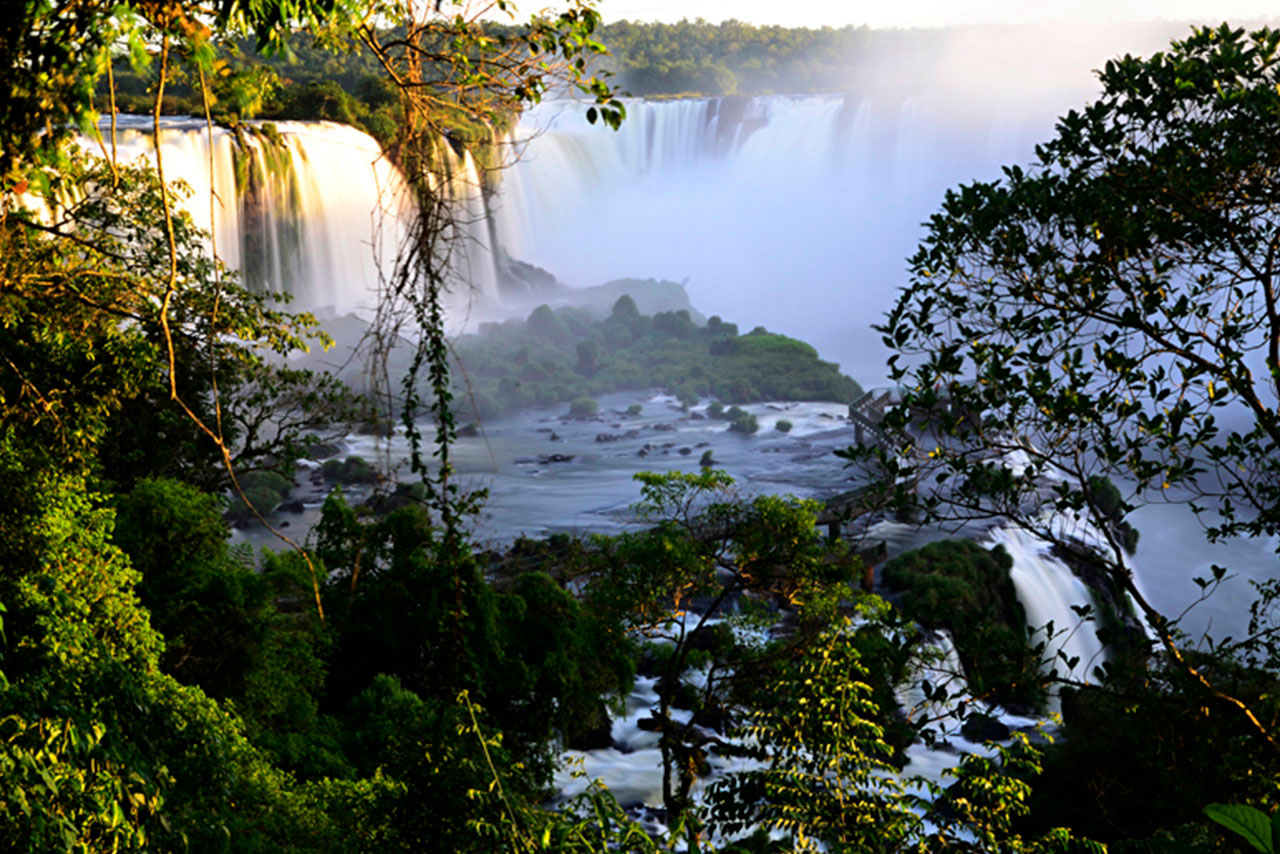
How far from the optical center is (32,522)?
13.9 feet

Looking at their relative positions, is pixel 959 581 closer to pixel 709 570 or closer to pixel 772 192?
pixel 709 570

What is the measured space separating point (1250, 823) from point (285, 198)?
64.7 ft

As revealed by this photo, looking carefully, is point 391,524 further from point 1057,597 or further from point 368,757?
point 1057,597

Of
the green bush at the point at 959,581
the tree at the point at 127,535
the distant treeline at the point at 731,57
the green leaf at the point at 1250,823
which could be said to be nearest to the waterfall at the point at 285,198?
the green bush at the point at 959,581

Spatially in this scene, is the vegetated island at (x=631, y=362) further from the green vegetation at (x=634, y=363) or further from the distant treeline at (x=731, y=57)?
the distant treeline at (x=731, y=57)

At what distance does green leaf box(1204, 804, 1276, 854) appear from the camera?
3.60 feet

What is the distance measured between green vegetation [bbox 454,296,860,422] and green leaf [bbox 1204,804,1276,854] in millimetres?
23240

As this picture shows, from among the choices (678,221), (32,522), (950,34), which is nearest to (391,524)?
(32,522)

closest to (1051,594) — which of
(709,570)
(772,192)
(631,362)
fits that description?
(709,570)

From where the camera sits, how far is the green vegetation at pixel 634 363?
92.3 feet

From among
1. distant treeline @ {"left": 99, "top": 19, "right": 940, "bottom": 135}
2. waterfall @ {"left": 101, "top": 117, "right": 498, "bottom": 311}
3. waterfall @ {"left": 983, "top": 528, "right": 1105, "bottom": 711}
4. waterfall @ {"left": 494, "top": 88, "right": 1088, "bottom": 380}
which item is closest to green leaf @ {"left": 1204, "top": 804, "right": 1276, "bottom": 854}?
waterfall @ {"left": 983, "top": 528, "right": 1105, "bottom": 711}

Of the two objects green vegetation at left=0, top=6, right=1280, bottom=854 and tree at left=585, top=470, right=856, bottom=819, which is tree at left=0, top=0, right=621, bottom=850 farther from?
tree at left=585, top=470, right=856, bottom=819

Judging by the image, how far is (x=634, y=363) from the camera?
31.3 meters

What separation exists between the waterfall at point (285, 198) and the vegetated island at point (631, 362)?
563 cm
